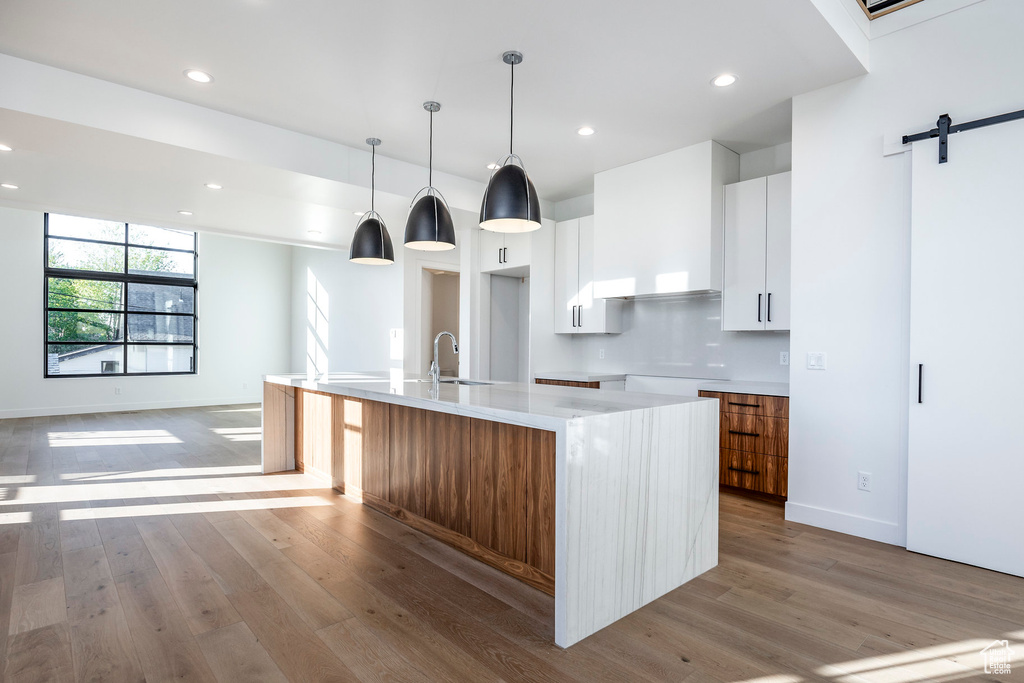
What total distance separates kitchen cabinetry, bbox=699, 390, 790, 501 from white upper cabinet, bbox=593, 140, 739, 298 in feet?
3.18

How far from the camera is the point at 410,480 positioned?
3.15m

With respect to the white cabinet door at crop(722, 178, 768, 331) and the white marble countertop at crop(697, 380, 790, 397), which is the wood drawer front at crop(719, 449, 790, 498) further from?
the white cabinet door at crop(722, 178, 768, 331)

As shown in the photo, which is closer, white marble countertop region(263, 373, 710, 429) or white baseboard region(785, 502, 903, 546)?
white marble countertop region(263, 373, 710, 429)

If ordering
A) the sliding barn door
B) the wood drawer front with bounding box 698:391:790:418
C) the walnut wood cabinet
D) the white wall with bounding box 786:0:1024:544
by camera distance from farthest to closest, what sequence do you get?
the wood drawer front with bounding box 698:391:790:418
the white wall with bounding box 786:0:1024:544
the sliding barn door
the walnut wood cabinet

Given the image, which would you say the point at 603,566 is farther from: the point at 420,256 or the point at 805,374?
the point at 420,256

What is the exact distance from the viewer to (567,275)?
5.43 meters

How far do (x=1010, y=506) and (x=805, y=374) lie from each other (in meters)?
1.10

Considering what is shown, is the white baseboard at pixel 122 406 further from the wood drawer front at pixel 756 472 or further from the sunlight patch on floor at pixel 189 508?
the wood drawer front at pixel 756 472

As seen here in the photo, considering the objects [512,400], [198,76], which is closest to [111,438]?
[198,76]

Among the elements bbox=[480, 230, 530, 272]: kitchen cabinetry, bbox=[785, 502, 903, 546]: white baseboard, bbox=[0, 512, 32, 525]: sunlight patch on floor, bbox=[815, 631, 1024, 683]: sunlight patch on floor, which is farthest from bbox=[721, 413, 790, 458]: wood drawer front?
bbox=[0, 512, 32, 525]: sunlight patch on floor

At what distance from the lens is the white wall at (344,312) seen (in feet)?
24.8

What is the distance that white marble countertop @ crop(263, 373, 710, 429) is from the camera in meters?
2.09

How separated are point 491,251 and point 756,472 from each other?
11.6 ft

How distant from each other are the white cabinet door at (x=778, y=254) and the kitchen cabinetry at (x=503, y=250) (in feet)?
7.80
